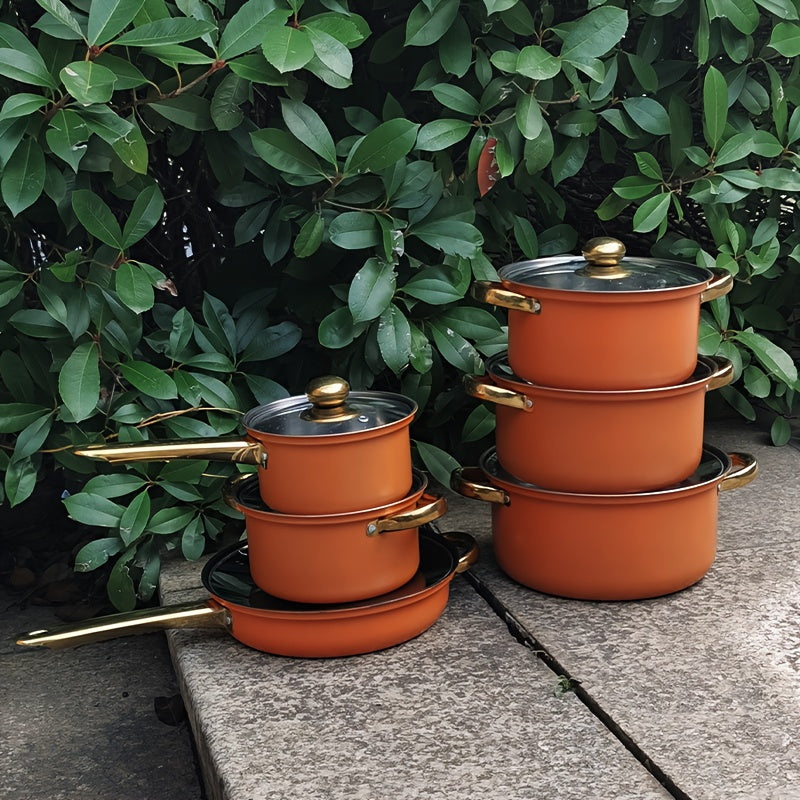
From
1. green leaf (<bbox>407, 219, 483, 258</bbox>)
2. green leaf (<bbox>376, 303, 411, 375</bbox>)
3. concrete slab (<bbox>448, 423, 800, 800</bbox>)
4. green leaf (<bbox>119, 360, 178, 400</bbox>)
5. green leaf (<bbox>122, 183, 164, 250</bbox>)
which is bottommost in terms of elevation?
concrete slab (<bbox>448, 423, 800, 800</bbox>)

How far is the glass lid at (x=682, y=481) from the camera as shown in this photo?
1766 millimetres

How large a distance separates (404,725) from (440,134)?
1.06 meters

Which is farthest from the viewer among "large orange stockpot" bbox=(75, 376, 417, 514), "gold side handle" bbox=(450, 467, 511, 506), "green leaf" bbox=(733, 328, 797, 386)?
"green leaf" bbox=(733, 328, 797, 386)

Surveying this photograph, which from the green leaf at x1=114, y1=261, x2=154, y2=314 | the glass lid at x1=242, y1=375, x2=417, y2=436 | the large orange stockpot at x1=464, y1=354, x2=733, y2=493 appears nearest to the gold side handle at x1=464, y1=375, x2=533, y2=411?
the large orange stockpot at x1=464, y1=354, x2=733, y2=493

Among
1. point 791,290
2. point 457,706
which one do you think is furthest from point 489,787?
point 791,290

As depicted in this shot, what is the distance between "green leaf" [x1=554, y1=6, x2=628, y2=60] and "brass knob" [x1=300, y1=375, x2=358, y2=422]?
75 cm

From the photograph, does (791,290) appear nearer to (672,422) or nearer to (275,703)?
(672,422)

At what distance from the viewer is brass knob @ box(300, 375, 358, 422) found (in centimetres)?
168

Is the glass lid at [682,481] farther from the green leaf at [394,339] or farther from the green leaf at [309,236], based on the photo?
the green leaf at [309,236]

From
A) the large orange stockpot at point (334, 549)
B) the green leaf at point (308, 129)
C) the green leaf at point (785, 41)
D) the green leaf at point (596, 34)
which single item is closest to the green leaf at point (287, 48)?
the green leaf at point (308, 129)

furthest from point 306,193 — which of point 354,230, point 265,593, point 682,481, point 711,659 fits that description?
point 711,659

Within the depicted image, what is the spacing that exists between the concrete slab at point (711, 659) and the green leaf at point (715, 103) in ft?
2.58

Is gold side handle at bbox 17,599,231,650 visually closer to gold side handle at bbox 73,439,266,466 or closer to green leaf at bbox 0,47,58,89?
gold side handle at bbox 73,439,266,466

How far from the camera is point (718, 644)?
1660 millimetres
